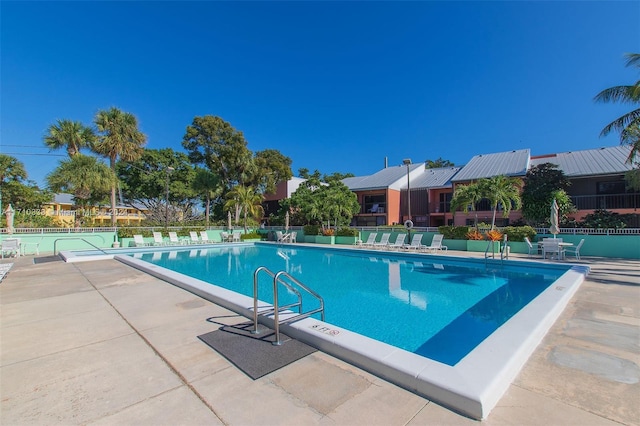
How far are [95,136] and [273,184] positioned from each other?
15.3 m

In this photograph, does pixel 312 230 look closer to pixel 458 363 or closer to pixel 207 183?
pixel 207 183

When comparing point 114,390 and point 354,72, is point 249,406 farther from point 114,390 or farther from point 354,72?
point 354,72

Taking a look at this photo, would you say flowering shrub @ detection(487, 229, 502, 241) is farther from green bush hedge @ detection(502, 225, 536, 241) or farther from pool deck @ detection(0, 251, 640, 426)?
pool deck @ detection(0, 251, 640, 426)

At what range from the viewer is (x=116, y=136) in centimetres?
2128

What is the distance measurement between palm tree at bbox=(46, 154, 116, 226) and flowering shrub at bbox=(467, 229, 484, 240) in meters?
23.0

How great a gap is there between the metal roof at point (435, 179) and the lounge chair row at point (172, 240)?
60.9 feet

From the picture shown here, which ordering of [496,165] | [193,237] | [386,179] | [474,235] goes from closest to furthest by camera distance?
[474,235] → [193,237] → [496,165] → [386,179]

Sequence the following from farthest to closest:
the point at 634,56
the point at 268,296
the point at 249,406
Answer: the point at 634,56 → the point at 268,296 → the point at 249,406

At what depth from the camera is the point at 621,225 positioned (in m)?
13.7

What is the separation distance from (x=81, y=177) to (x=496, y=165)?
1174 inches

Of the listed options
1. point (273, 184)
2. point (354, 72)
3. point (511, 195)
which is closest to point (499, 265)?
point (511, 195)

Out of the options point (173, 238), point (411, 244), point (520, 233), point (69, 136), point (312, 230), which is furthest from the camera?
point (312, 230)

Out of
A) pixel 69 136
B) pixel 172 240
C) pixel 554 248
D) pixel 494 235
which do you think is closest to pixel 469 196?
pixel 494 235

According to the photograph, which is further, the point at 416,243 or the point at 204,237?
the point at 204,237
